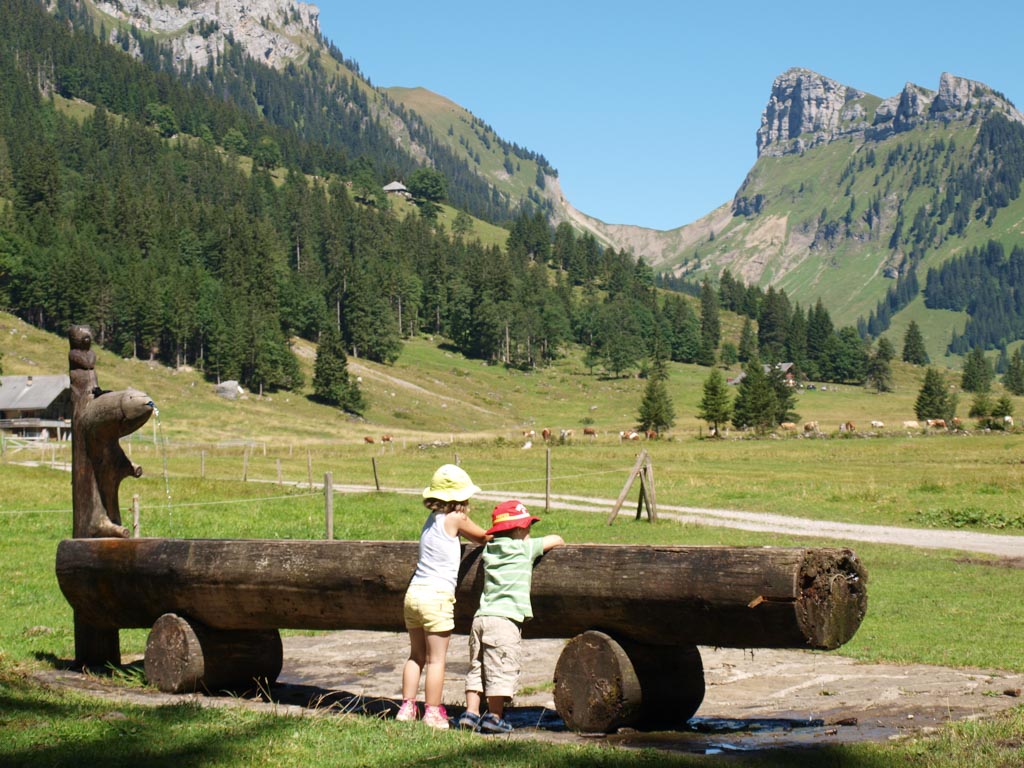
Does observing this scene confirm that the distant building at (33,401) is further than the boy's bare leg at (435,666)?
Yes

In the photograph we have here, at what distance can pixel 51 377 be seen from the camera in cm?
8962

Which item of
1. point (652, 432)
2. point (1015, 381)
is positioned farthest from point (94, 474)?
point (1015, 381)

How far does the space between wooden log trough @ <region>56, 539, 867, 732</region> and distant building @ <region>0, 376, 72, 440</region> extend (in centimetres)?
7909

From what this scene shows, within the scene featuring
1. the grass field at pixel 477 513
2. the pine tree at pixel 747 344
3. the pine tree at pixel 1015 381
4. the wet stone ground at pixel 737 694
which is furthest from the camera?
the pine tree at pixel 747 344

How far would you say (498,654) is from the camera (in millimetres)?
8148

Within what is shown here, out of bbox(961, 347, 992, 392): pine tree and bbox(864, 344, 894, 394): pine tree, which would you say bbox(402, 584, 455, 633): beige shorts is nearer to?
bbox(961, 347, 992, 392): pine tree

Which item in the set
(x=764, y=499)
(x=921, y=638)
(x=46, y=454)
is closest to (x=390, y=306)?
(x=46, y=454)

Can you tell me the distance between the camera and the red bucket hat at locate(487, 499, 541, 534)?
8273 millimetres

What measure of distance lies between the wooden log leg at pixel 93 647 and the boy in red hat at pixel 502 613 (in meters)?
4.44

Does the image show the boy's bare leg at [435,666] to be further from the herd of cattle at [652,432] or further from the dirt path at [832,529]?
the herd of cattle at [652,432]

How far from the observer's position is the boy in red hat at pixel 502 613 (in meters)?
8.10

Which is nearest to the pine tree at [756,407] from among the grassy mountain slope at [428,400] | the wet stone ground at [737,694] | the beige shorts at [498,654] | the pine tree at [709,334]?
the grassy mountain slope at [428,400]

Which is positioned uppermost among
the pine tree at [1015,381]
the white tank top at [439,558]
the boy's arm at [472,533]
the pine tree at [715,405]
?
the pine tree at [1015,381]

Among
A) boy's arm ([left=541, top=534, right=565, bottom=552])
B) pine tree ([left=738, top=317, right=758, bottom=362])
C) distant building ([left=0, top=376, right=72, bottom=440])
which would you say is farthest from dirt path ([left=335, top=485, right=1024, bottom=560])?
pine tree ([left=738, top=317, right=758, bottom=362])
